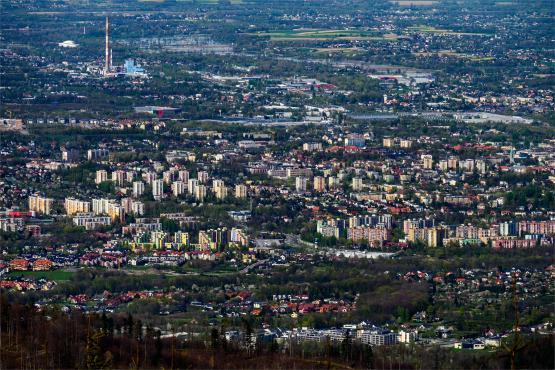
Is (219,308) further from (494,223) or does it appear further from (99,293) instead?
(494,223)

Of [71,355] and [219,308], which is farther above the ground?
[71,355]

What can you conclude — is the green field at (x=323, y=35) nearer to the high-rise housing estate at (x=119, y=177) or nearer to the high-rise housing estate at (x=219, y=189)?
Result: the high-rise housing estate at (x=119, y=177)

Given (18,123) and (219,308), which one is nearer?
(219,308)

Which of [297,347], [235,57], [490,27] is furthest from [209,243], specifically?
[490,27]

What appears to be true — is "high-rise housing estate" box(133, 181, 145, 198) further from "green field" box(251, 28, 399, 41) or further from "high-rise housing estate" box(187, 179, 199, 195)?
"green field" box(251, 28, 399, 41)

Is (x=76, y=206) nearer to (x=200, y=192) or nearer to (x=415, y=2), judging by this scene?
(x=200, y=192)

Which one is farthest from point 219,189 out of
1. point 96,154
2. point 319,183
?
point 96,154

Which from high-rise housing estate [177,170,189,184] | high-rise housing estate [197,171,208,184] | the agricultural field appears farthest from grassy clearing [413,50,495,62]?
high-rise housing estate [177,170,189,184]
